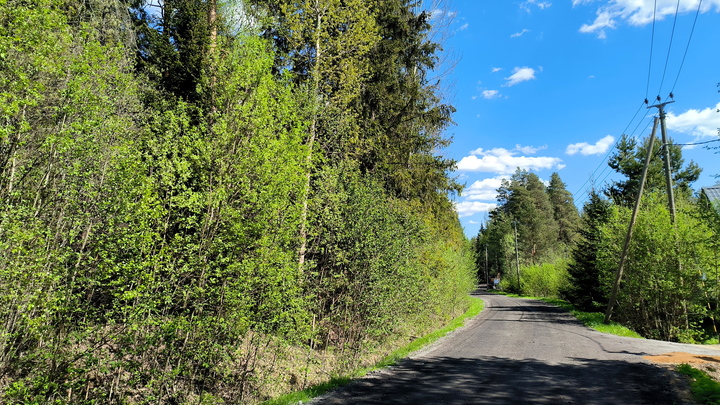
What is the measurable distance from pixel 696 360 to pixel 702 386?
3.56 metres

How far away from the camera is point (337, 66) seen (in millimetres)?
12219

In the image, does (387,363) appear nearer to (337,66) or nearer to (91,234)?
(91,234)

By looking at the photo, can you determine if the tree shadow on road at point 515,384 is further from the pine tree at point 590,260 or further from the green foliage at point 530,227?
the green foliage at point 530,227

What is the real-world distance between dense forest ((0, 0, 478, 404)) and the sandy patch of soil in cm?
738

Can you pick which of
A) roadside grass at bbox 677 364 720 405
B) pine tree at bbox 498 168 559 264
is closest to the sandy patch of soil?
roadside grass at bbox 677 364 720 405

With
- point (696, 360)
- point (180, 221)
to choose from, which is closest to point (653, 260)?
point (696, 360)

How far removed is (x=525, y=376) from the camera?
802 cm

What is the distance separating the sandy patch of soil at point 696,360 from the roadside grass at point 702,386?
0.98ft

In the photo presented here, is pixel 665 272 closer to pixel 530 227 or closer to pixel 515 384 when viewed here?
pixel 515 384

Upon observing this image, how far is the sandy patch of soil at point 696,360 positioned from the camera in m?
8.14

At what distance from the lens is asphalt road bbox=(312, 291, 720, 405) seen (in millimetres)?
6469

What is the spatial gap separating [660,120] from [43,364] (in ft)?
76.0

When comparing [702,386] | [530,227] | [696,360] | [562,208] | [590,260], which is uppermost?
[562,208]

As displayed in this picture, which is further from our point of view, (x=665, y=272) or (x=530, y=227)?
(x=530, y=227)
